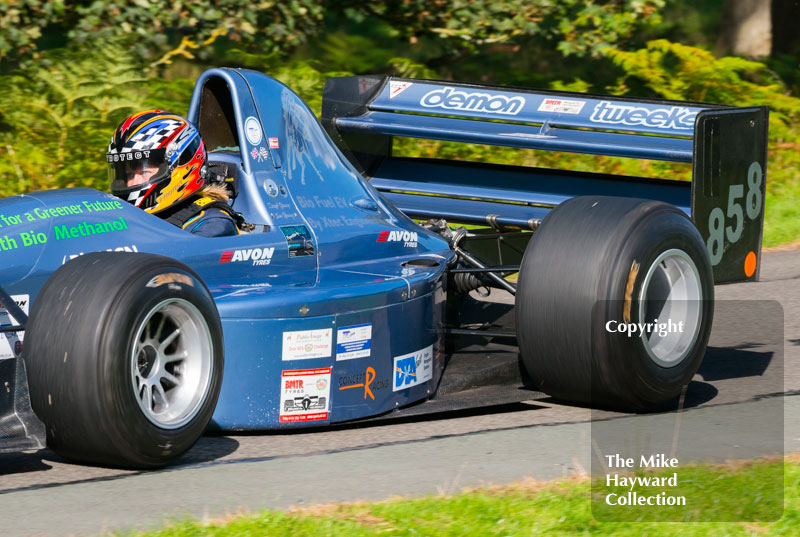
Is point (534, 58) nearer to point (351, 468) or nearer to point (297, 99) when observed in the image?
Answer: point (297, 99)

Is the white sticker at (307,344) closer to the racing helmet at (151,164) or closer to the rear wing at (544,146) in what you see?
the racing helmet at (151,164)

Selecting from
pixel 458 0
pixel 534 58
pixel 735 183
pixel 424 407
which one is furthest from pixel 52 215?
pixel 534 58

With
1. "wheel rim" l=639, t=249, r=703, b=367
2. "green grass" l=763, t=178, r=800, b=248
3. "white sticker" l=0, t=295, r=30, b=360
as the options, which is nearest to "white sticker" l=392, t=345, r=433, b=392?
"wheel rim" l=639, t=249, r=703, b=367

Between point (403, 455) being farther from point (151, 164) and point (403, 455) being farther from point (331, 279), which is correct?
point (151, 164)

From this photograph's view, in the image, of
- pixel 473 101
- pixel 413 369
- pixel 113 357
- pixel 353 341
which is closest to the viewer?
pixel 113 357

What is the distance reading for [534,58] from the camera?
17.6 m

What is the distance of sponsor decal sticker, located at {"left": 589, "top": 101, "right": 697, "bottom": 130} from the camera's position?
Result: 7012mm

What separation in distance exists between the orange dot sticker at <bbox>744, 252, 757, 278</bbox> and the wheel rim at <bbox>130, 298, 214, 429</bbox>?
3.15 m

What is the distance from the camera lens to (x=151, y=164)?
5.46 meters

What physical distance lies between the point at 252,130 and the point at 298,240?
60cm

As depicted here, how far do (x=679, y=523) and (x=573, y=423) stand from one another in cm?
151

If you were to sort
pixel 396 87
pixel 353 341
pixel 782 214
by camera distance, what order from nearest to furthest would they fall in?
pixel 353 341 < pixel 396 87 < pixel 782 214

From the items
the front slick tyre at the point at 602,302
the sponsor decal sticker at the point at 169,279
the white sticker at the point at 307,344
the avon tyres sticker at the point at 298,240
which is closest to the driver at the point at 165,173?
the avon tyres sticker at the point at 298,240

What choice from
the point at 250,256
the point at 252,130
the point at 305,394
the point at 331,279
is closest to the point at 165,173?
the point at 250,256
